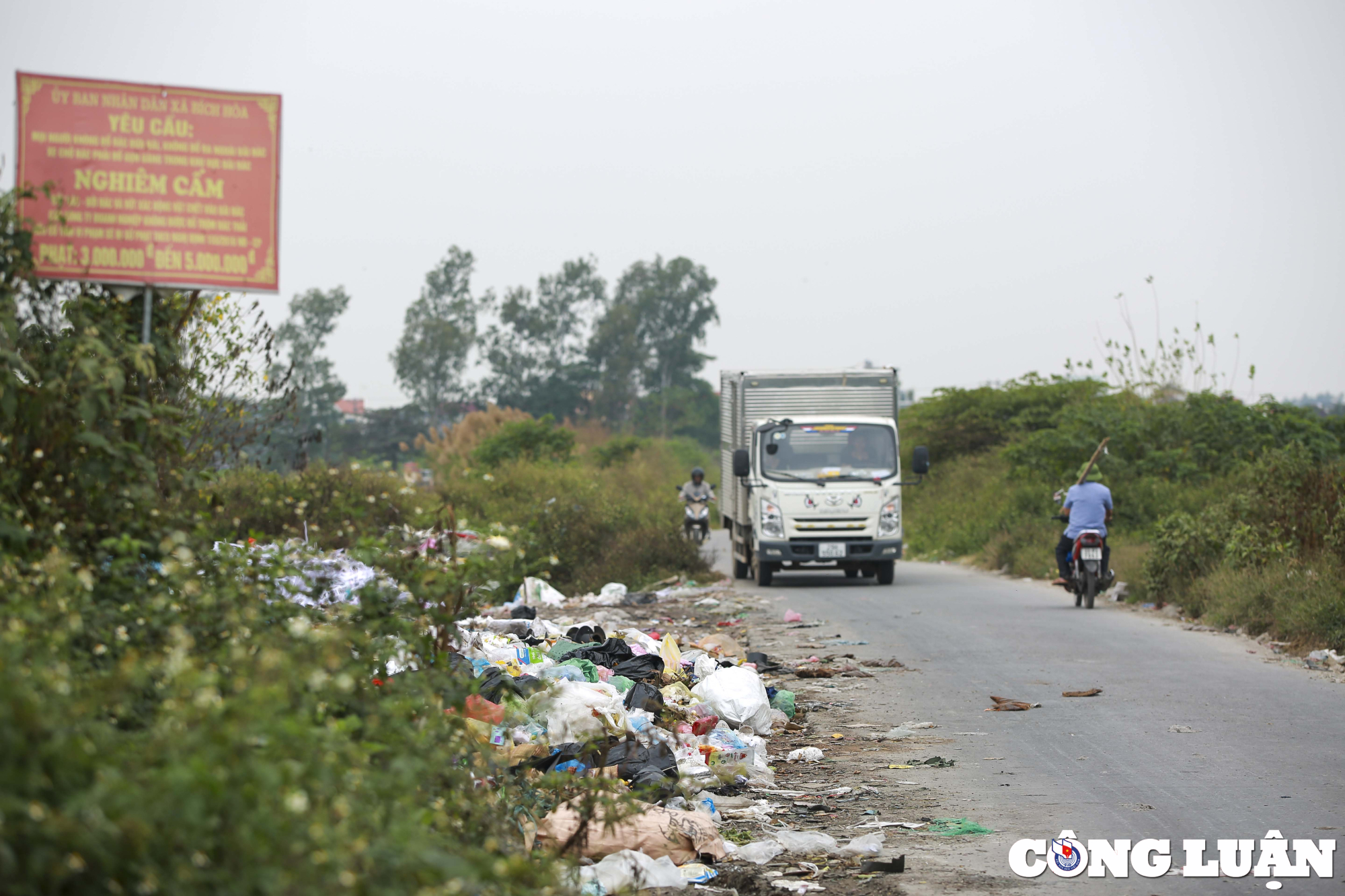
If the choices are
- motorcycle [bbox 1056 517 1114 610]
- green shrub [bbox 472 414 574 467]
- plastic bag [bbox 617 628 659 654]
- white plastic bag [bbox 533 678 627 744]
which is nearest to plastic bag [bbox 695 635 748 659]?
plastic bag [bbox 617 628 659 654]

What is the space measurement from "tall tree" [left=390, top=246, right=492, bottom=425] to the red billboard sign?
61009 mm

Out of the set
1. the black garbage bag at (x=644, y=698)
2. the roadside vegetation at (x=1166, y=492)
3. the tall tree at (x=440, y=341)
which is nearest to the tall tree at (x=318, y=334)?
the tall tree at (x=440, y=341)

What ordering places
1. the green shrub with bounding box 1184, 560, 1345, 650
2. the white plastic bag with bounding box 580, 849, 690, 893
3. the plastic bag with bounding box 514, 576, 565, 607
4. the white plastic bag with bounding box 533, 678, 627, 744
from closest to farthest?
1. the white plastic bag with bounding box 580, 849, 690, 893
2. the white plastic bag with bounding box 533, 678, 627, 744
3. the green shrub with bounding box 1184, 560, 1345, 650
4. the plastic bag with bounding box 514, 576, 565, 607

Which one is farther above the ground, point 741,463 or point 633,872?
point 741,463

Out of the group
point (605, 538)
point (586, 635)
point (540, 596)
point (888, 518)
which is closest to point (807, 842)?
point (586, 635)

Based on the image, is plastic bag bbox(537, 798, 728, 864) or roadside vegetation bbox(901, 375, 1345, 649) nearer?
plastic bag bbox(537, 798, 728, 864)

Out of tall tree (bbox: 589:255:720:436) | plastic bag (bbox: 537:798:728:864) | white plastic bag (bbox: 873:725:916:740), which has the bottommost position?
white plastic bag (bbox: 873:725:916:740)

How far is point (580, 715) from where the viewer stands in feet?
20.5

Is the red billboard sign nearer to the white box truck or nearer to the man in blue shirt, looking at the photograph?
the man in blue shirt

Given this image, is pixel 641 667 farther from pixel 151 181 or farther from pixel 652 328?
pixel 652 328

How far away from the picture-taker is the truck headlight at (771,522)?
1784 cm

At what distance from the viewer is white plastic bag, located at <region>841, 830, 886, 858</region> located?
16.8 ft

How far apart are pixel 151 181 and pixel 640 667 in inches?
179

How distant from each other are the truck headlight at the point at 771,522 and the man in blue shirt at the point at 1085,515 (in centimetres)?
420
